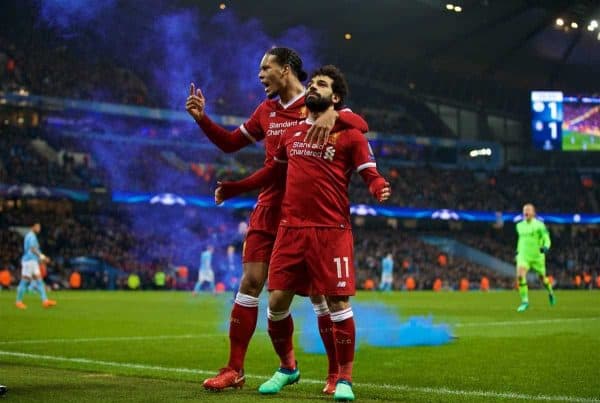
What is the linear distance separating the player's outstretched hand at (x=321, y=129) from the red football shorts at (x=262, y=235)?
87cm

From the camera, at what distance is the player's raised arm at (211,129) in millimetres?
7410

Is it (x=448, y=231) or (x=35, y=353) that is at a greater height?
(x=448, y=231)

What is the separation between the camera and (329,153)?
6746mm

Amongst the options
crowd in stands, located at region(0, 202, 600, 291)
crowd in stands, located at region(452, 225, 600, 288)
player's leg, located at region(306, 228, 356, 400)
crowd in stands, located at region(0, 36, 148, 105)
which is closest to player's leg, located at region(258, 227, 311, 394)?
player's leg, located at region(306, 228, 356, 400)

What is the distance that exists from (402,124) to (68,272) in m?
27.9

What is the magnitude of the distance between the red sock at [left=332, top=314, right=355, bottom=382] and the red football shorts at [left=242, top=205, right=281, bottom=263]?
3.23 ft

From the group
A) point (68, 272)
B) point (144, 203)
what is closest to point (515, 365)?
point (68, 272)

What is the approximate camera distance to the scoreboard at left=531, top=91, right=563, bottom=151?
1839 inches

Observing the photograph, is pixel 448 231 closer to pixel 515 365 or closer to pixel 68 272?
pixel 68 272

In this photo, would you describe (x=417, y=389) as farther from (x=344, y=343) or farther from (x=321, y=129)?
(x=321, y=129)

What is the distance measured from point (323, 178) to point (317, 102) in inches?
22.2

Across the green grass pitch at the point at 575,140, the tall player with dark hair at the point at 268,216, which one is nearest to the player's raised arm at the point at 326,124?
the tall player with dark hair at the point at 268,216

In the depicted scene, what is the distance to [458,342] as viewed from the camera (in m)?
11.7

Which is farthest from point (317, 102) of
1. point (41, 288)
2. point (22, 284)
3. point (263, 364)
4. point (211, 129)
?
point (22, 284)
